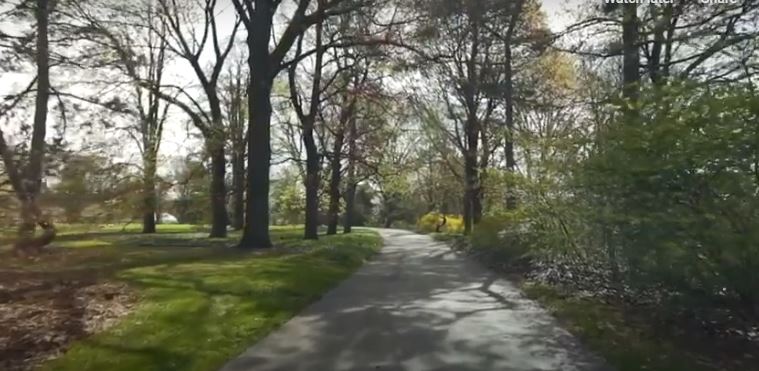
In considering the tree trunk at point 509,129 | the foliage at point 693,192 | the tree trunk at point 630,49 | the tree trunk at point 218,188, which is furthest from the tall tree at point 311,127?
the foliage at point 693,192

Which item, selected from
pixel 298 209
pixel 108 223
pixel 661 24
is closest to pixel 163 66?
pixel 298 209

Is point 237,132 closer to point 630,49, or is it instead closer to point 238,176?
point 238,176

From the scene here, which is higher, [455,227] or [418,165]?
[418,165]

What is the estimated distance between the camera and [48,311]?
31.8 feet

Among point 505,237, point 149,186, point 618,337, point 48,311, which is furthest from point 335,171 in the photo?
point 618,337

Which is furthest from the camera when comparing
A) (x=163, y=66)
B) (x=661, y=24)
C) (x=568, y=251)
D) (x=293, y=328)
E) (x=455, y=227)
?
(x=455, y=227)

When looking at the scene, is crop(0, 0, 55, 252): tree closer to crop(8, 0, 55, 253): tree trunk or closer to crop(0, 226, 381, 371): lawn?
crop(8, 0, 55, 253): tree trunk

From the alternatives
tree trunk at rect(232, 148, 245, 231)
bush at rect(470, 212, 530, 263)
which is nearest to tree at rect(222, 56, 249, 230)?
tree trunk at rect(232, 148, 245, 231)

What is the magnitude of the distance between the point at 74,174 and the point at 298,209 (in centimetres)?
3960

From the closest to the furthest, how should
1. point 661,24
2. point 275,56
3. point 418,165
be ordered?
point 661,24 → point 275,56 → point 418,165

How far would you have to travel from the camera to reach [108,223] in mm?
11703

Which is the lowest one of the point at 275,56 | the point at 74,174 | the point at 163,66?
the point at 74,174

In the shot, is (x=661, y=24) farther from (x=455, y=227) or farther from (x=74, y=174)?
(x=455, y=227)

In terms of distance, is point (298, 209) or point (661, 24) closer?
point (661, 24)
